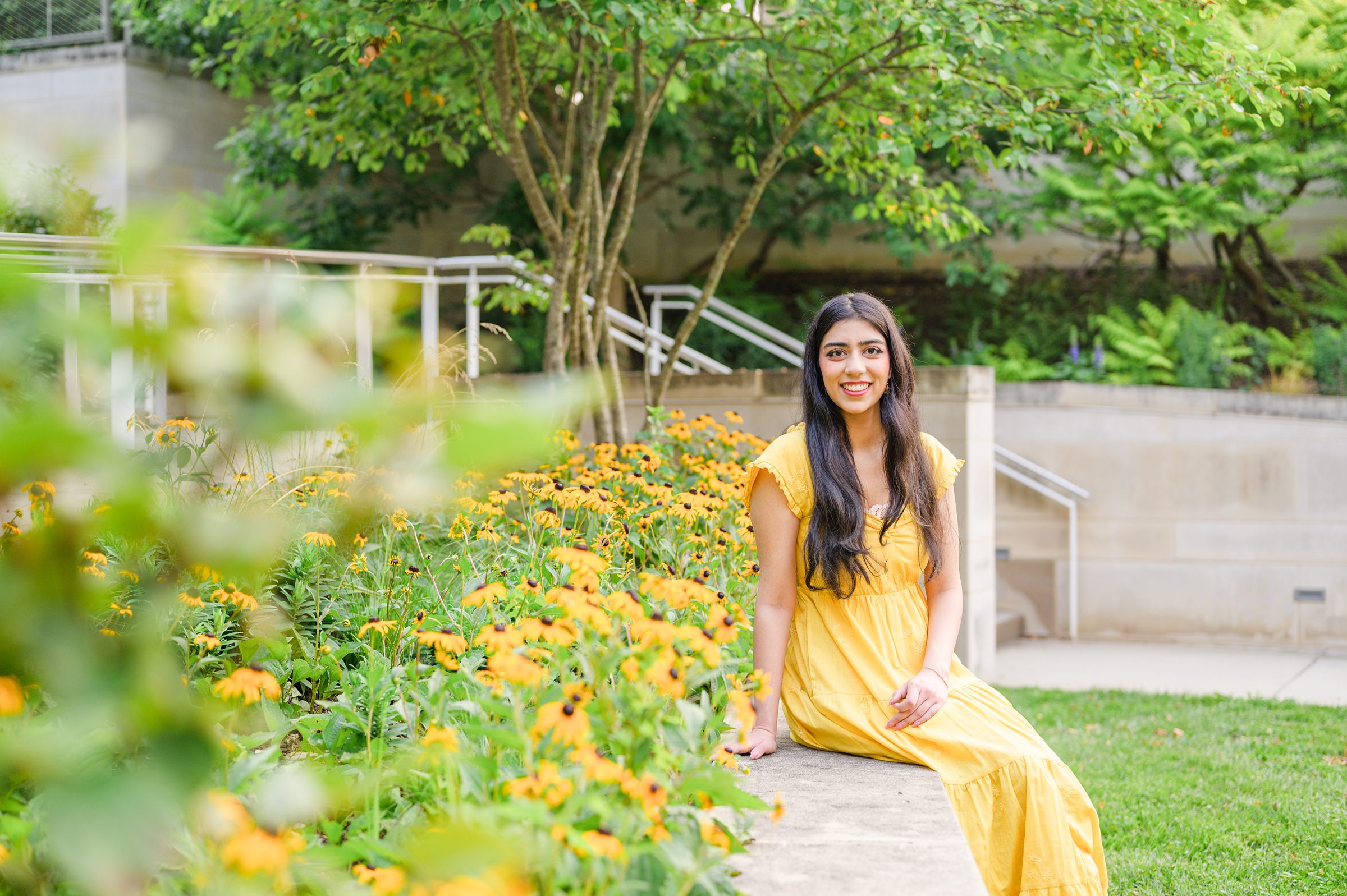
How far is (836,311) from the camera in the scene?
2.97 m

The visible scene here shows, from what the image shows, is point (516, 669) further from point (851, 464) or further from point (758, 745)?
point (851, 464)

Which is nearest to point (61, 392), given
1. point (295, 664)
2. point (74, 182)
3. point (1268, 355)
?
point (74, 182)

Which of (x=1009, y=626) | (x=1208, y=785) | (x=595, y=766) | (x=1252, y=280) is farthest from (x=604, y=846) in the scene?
(x=1252, y=280)

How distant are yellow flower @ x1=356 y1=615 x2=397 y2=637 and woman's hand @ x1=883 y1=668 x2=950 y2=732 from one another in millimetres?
1194

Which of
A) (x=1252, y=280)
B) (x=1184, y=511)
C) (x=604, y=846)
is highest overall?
(x=1252, y=280)

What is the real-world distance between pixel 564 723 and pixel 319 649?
1.77 m

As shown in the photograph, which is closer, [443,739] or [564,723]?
[564,723]

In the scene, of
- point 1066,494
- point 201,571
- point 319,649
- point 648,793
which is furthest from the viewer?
point 1066,494

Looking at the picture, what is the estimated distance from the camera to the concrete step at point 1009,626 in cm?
839

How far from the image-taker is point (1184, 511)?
8.48m

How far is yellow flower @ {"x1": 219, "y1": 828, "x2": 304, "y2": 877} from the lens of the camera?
117 cm

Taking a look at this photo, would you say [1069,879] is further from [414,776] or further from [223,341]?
[223,341]

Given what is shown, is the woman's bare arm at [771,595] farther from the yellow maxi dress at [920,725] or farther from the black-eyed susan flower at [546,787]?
the black-eyed susan flower at [546,787]

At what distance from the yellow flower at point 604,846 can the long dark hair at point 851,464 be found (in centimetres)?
139
